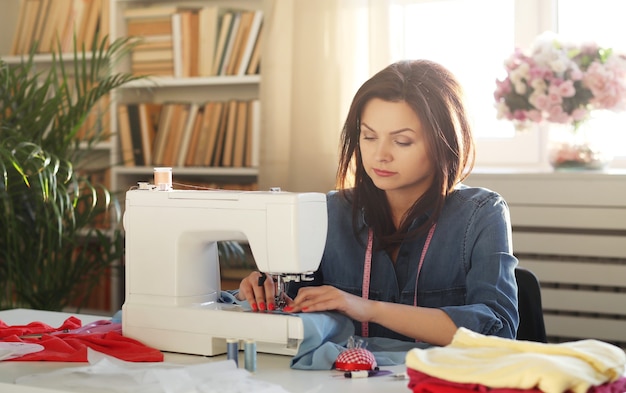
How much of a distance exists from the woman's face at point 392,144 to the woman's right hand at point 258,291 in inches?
12.7

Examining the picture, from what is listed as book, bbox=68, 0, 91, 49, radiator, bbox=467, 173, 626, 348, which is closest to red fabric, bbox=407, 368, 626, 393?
radiator, bbox=467, 173, 626, 348

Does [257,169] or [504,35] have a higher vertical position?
[504,35]

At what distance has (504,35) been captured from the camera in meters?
3.75

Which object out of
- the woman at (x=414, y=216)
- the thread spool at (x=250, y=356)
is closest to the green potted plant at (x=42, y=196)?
the woman at (x=414, y=216)

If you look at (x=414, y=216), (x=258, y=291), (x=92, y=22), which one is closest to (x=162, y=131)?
(x=92, y=22)

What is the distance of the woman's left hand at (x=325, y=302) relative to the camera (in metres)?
1.65

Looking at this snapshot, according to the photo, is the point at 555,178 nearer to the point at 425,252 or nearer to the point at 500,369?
the point at 425,252

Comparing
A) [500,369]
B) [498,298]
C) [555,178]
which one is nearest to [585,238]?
[555,178]

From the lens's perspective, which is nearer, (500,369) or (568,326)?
(500,369)

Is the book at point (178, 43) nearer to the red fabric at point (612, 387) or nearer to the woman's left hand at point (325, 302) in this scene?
the woman's left hand at point (325, 302)

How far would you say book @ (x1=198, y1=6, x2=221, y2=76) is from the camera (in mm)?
3918

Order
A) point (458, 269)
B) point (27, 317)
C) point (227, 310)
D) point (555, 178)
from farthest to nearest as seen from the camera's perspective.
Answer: point (555, 178), point (27, 317), point (458, 269), point (227, 310)

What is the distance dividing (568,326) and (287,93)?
1420 millimetres

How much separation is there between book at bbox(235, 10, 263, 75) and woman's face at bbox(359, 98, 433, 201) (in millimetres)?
2034
